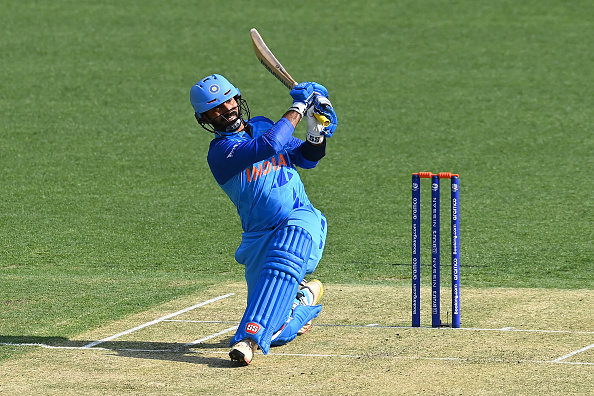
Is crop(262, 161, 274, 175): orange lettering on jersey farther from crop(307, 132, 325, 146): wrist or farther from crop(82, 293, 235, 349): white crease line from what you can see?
crop(82, 293, 235, 349): white crease line

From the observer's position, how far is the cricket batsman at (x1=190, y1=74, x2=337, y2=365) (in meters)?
5.90

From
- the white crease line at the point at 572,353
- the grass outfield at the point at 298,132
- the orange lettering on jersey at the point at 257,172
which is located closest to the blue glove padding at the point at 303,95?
the orange lettering on jersey at the point at 257,172

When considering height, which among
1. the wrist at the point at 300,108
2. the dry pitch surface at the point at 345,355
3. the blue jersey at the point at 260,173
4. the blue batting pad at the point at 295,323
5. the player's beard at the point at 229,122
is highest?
the wrist at the point at 300,108

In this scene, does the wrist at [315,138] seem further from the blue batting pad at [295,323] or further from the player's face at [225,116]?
the blue batting pad at [295,323]

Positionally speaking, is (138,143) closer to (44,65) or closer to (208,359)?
(44,65)

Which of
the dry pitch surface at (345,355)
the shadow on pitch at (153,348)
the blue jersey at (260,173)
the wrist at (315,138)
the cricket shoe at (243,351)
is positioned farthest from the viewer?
the wrist at (315,138)

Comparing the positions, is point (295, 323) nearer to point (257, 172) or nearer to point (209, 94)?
point (257, 172)

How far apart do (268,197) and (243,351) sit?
3.24ft

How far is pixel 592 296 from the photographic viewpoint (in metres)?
7.66

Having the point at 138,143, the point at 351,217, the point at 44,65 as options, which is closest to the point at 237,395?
the point at 351,217

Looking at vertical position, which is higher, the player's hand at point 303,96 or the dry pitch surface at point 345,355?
the player's hand at point 303,96

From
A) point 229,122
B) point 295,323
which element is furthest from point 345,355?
point 229,122

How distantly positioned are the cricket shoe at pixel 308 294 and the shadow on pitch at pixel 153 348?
0.52 meters

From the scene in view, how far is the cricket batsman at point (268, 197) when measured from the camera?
232 inches
